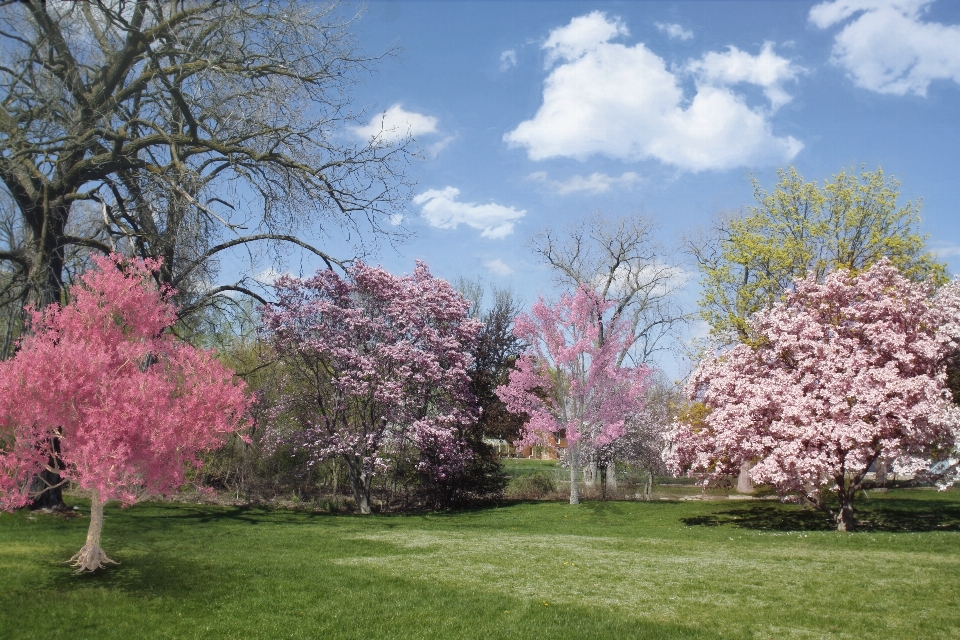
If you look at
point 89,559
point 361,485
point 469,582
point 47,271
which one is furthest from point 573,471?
point 89,559

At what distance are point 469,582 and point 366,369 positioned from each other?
39.3 ft

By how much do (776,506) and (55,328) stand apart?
2094 centimetres

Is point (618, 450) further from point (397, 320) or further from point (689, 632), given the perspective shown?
point (689, 632)

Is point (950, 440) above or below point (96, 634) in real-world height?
above

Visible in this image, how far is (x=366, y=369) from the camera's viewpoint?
20812 mm

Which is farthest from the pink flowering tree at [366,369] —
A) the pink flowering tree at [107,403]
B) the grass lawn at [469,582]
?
the pink flowering tree at [107,403]

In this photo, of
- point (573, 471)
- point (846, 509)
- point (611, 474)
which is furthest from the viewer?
point (611, 474)

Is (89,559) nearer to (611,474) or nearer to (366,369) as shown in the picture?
(366,369)

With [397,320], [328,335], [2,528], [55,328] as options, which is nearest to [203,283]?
[328,335]

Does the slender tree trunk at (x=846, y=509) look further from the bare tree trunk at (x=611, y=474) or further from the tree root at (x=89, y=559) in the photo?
the bare tree trunk at (x=611, y=474)

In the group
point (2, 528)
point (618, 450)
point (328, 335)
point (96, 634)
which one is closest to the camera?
point (96, 634)

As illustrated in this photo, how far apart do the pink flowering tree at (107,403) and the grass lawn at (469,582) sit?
1380mm

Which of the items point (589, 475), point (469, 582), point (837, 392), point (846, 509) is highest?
point (837, 392)

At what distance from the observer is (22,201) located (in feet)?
53.1
